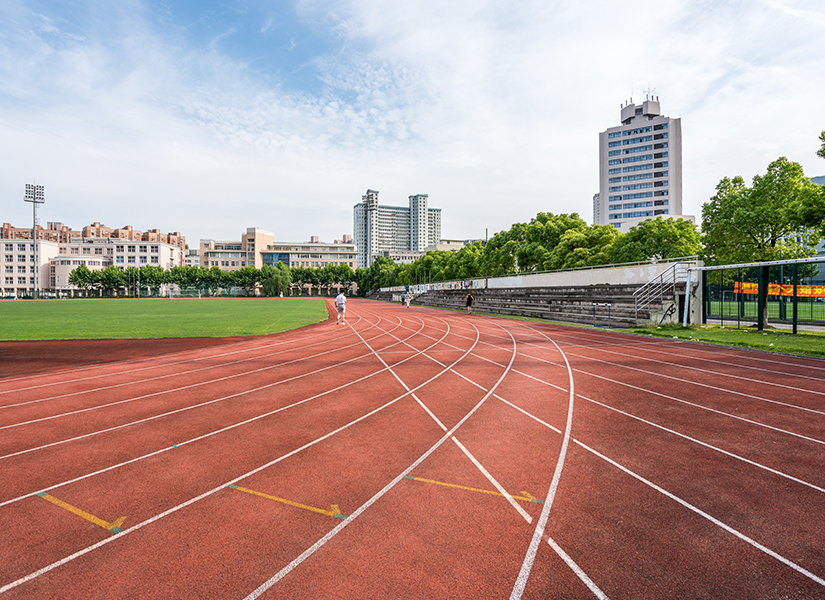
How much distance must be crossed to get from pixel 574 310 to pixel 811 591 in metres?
22.6

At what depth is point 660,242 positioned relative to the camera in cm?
3281

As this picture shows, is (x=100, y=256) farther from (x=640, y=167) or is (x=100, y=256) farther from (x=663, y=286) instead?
(x=640, y=167)

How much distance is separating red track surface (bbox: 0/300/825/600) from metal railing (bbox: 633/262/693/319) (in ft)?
38.6

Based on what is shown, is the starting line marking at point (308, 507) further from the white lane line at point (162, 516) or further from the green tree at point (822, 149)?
the green tree at point (822, 149)

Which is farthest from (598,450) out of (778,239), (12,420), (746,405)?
(778,239)

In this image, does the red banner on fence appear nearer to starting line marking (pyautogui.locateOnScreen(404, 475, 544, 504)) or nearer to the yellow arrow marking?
starting line marking (pyautogui.locateOnScreen(404, 475, 544, 504))

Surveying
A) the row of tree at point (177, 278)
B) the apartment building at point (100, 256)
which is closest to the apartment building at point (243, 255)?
the apartment building at point (100, 256)

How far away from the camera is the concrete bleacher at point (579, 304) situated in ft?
64.5

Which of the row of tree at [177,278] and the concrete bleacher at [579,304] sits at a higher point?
the row of tree at [177,278]

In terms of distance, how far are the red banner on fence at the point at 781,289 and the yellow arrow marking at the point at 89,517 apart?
22703 mm

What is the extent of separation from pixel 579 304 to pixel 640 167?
298 ft

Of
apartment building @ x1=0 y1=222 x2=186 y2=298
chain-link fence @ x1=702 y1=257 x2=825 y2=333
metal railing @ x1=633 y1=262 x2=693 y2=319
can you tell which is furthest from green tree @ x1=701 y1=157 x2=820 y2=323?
apartment building @ x1=0 y1=222 x2=186 y2=298

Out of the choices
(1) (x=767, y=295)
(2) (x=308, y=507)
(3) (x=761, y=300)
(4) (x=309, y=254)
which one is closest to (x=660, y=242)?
(1) (x=767, y=295)

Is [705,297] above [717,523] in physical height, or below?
above
